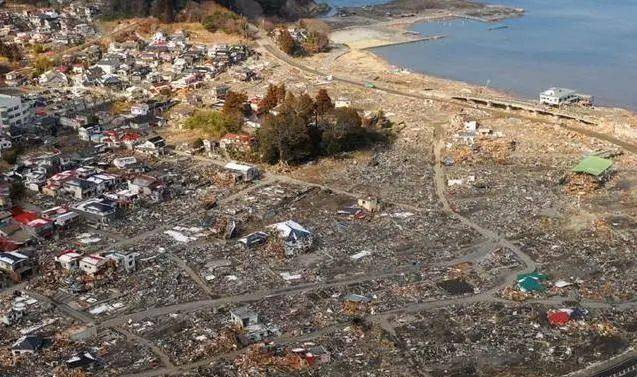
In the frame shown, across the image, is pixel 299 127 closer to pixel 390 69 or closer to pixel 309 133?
pixel 309 133

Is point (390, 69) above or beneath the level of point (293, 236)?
above

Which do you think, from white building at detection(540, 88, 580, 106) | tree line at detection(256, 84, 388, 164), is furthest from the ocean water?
tree line at detection(256, 84, 388, 164)

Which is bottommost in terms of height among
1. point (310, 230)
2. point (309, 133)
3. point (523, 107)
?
point (310, 230)

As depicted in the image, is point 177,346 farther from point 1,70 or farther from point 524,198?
point 1,70

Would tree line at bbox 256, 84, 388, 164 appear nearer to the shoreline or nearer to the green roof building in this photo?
the green roof building

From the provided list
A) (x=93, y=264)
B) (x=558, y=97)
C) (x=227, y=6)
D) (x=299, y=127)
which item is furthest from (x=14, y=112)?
(x=227, y=6)

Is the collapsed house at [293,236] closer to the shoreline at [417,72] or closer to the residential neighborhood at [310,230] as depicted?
the residential neighborhood at [310,230]
